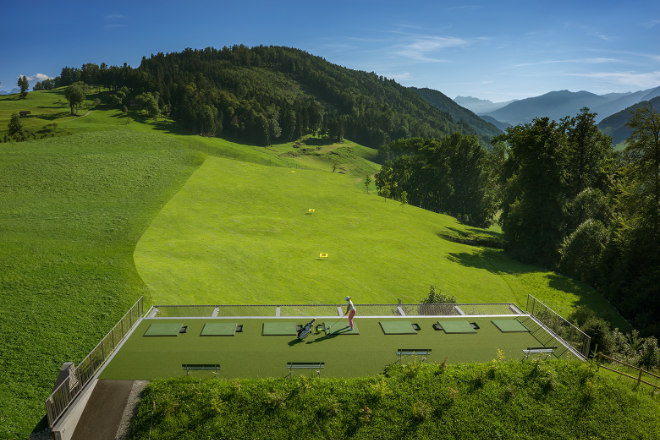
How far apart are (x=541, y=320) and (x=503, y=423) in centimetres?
1075

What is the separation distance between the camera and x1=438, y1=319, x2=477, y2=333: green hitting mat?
21.8 meters

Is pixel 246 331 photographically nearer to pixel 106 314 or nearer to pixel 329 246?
pixel 106 314

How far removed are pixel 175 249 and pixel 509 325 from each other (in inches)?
1408

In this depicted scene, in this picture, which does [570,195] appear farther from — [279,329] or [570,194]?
[279,329]

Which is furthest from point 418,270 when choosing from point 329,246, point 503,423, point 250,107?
point 250,107

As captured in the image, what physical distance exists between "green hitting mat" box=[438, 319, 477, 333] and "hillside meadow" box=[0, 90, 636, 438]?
16.0 metres

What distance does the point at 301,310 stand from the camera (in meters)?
24.2

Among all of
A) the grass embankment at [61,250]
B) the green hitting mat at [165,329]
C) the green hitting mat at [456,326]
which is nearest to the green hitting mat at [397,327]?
the green hitting mat at [456,326]

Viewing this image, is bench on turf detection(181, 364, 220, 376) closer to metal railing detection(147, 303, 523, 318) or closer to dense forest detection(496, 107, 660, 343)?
metal railing detection(147, 303, 523, 318)

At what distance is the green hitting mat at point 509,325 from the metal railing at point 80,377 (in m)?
22.8

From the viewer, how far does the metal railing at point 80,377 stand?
44.7 ft

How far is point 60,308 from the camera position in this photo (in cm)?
2647

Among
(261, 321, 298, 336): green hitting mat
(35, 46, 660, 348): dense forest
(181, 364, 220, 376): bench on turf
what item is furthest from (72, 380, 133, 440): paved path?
(35, 46, 660, 348): dense forest

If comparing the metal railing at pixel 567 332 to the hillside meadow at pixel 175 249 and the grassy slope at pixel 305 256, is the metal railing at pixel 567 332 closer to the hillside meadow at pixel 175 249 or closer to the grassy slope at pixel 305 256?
the grassy slope at pixel 305 256
